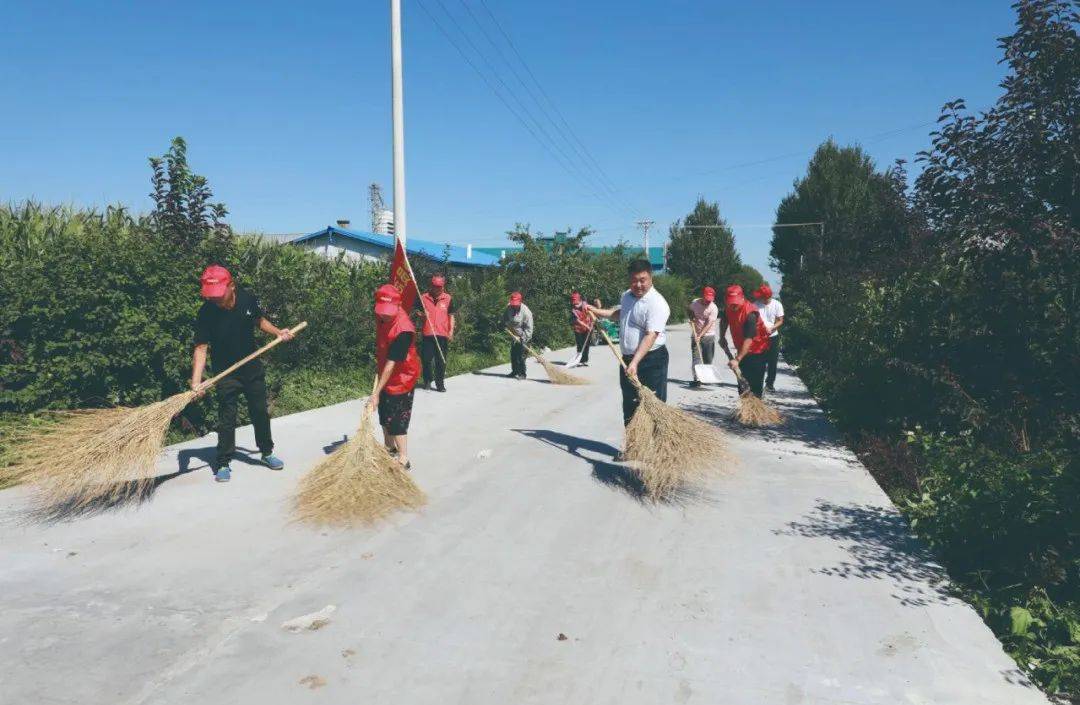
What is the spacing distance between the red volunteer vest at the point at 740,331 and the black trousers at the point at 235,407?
5.90 meters

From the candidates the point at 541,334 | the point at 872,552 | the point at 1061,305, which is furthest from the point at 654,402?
the point at 541,334

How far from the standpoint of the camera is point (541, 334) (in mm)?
23016

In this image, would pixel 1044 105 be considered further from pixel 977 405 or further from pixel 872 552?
pixel 872 552

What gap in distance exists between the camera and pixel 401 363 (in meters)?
6.29

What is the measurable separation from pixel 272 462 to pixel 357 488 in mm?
1691

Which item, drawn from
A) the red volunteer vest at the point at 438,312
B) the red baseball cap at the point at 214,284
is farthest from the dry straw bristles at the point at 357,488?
the red volunteer vest at the point at 438,312

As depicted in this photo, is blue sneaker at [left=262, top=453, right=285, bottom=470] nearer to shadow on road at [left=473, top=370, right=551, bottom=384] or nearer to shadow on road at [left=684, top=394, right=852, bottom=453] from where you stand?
shadow on road at [left=684, top=394, right=852, bottom=453]

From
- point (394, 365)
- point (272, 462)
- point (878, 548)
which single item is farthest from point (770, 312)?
point (272, 462)

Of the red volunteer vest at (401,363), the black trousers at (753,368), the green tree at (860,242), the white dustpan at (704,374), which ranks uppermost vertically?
the green tree at (860,242)

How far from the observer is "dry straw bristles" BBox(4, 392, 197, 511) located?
17.4ft

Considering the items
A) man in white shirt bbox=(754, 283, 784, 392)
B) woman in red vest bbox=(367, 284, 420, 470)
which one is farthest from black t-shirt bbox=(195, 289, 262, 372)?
man in white shirt bbox=(754, 283, 784, 392)

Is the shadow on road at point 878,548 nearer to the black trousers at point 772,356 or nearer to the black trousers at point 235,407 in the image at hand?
the black trousers at point 235,407

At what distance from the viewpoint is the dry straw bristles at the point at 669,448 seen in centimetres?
604

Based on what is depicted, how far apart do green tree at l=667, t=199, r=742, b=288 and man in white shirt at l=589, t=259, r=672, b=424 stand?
50393 mm
